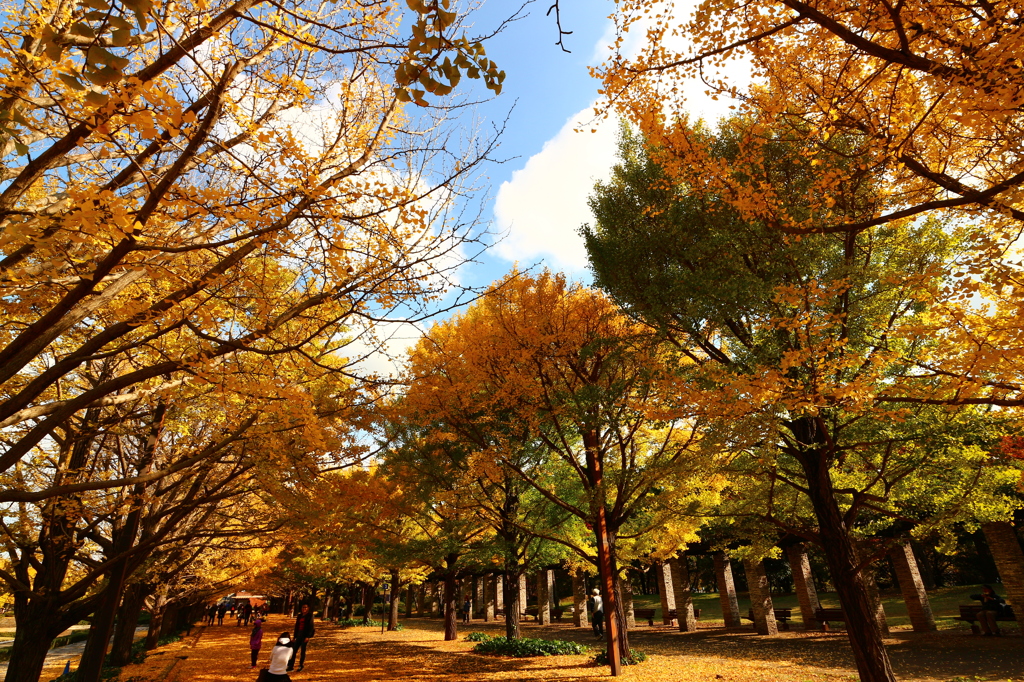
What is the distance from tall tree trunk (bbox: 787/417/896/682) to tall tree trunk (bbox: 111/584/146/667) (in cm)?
1669

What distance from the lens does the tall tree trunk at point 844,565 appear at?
7.48 m

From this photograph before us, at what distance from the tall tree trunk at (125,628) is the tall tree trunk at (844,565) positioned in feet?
54.8

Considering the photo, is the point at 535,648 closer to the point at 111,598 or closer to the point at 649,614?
the point at 111,598

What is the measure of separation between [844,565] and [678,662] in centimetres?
661

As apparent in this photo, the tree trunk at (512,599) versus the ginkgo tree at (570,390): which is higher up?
the ginkgo tree at (570,390)

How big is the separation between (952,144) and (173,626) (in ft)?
128

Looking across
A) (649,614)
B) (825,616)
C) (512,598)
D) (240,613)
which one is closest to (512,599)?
(512,598)

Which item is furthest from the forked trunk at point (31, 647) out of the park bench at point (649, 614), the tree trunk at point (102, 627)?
the park bench at point (649, 614)

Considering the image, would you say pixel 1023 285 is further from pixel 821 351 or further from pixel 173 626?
pixel 173 626

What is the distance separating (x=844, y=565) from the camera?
795cm

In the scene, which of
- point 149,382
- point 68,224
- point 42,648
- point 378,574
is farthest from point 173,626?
point 68,224

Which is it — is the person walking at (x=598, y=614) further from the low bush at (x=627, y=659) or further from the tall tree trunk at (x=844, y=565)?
the tall tree trunk at (x=844, y=565)

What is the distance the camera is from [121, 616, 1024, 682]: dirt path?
10.5 m

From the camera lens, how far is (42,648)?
8.03 meters
